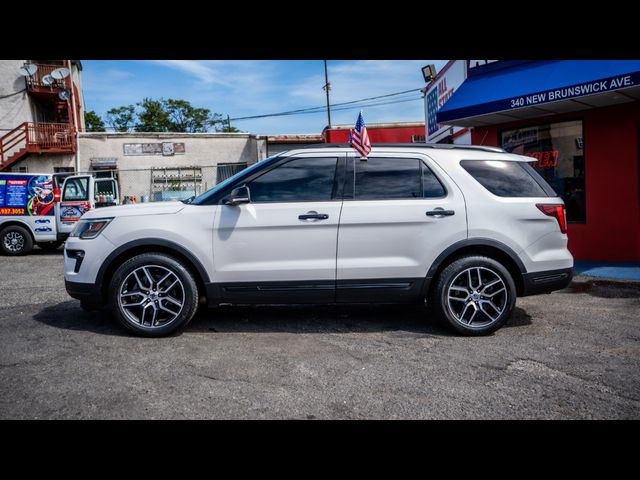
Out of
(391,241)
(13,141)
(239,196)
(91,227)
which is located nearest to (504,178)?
(391,241)

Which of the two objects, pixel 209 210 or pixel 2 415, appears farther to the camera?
pixel 209 210

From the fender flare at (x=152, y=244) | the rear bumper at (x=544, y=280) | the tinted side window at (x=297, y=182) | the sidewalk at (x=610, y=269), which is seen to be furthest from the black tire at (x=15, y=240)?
the sidewalk at (x=610, y=269)

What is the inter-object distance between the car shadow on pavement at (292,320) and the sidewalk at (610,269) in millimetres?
2945

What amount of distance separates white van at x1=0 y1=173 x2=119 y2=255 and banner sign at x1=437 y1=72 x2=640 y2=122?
33.2ft

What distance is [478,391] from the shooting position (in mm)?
3273

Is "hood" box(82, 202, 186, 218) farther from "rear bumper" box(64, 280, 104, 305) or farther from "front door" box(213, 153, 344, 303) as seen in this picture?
"rear bumper" box(64, 280, 104, 305)

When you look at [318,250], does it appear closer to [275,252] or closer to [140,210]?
[275,252]

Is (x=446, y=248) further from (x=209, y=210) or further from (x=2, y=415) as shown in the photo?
(x=2, y=415)

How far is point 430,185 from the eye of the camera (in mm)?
4766

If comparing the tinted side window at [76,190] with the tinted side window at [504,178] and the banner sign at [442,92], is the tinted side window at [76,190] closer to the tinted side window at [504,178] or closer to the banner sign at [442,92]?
the banner sign at [442,92]

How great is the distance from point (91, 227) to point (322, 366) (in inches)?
105

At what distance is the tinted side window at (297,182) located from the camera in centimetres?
469
